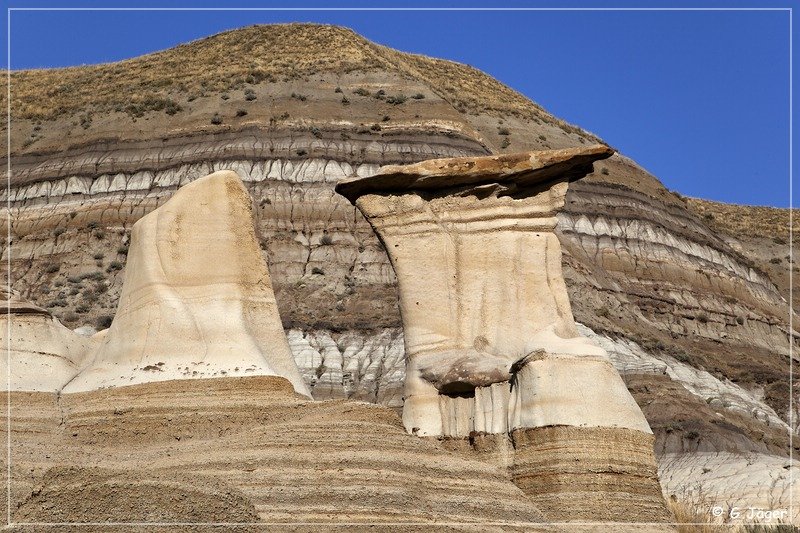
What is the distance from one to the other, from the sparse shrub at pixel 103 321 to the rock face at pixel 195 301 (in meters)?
32.2

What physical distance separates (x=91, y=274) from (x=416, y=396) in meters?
43.1

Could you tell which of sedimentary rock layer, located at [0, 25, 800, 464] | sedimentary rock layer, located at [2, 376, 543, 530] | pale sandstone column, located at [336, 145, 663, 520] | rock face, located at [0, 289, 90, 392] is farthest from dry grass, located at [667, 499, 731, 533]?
sedimentary rock layer, located at [0, 25, 800, 464]

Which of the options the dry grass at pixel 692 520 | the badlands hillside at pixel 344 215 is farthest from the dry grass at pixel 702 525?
the badlands hillside at pixel 344 215

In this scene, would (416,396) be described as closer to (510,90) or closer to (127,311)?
(127,311)

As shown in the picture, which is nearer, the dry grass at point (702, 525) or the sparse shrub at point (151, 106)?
the dry grass at point (702, 525)

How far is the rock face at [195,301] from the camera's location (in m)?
19.7

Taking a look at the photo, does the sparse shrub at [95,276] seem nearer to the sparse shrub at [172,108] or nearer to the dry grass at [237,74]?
the sparse shrub at [172,108]

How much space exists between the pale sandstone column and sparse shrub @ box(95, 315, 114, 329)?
3342 cm

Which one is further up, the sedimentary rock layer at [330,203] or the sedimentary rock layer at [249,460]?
the sedimentary rock layer at [330,203]

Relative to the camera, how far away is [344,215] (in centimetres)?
6253

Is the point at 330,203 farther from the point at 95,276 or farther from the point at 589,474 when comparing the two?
the point at 589,474

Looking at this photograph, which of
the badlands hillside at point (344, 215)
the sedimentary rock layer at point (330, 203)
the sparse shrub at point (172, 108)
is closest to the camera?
the badlands hillside at point (344, 215)

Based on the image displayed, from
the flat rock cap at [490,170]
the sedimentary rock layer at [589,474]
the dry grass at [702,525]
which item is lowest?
the dry grass at [702,525]

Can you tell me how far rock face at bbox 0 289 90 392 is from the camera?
70.2 feet
